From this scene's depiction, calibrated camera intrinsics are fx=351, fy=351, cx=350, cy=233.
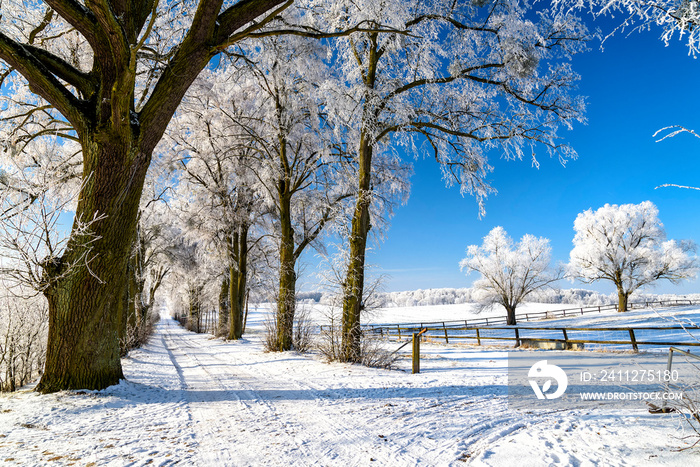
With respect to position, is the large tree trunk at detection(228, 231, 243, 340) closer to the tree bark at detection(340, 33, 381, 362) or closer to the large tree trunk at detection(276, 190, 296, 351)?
the large tree trunk at detection(276, 190, 296, 351)

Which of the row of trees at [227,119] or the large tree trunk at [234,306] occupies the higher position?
the row of trees at [227,119]

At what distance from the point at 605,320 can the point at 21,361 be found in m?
35.3

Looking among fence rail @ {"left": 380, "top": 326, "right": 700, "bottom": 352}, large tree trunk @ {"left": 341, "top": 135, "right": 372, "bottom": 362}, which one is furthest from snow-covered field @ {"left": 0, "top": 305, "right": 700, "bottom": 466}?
fence rail @ {"left": 380, "top": 326, "right": 700, "bottom": 352}

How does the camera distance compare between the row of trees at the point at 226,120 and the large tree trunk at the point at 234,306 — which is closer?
the row of trees at the point at 226,120

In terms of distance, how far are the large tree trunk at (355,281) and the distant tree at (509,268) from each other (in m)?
27.1

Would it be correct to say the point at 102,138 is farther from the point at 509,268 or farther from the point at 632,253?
the point at 632,253

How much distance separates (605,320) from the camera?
94.3 feet

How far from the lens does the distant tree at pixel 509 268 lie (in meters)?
31.8

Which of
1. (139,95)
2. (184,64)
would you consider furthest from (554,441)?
(139,95)

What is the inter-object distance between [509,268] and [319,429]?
32.3 m

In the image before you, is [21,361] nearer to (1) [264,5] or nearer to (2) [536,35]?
(1) [264,5]

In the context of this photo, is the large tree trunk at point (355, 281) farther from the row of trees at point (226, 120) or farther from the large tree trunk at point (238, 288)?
the large tree trunk at point (238, 288)
